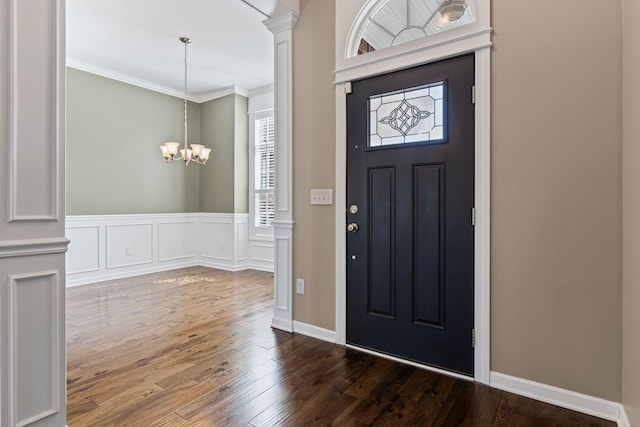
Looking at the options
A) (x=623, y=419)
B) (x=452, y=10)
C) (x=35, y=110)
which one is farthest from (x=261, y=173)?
(x=623, y=419)

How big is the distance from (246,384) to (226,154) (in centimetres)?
442

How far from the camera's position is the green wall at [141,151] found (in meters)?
4.70

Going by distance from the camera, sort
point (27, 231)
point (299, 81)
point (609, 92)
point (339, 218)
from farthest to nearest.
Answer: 1. point (299, 81)
2. point (339, 218)
3. point (609, 92)
4. point (27, 231)

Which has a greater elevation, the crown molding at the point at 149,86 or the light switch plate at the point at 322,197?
the crown molding at the point at 149,86

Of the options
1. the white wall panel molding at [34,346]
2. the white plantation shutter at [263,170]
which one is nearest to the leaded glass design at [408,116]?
the white wall panel molding at [34,346]

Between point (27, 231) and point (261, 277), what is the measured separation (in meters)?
3.93

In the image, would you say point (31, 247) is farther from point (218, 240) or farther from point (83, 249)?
point (218, 240)

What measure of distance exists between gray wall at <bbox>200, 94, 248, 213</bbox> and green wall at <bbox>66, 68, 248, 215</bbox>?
17mm

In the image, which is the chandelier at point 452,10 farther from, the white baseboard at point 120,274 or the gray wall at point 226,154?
the white baseboard at point 120,274

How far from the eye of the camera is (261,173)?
232 inches

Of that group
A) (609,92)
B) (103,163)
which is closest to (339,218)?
(609,92)

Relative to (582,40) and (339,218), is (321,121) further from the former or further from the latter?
(582,40)

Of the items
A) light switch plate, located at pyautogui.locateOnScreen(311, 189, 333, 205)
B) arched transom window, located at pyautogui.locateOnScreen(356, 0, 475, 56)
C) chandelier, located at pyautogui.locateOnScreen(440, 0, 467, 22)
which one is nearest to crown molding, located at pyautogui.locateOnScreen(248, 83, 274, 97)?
arched transom window, located at pyautogui.locateOnScreen(356, 0, 475, 56)

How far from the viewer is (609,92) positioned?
1723 millimetres
